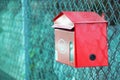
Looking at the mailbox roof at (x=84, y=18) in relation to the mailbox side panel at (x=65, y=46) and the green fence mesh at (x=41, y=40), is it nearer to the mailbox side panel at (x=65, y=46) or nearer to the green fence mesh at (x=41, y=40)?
the mailbox side panel at (x=65, y=46)

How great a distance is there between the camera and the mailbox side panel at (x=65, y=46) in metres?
2.31

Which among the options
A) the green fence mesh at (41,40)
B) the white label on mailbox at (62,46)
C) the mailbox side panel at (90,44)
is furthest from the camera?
the green fence mesh at (41,40)

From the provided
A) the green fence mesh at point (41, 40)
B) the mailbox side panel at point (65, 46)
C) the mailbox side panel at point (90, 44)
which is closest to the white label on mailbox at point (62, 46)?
the mailbox side panel at point (65, 46)

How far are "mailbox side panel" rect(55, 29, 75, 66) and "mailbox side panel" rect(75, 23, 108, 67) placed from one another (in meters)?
0.06

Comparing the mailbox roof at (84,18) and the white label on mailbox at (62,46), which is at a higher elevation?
the mailbox roof at (84,18)

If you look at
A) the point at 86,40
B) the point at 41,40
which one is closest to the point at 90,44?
the point at 86,40

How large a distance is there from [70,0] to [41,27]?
66 centimetres

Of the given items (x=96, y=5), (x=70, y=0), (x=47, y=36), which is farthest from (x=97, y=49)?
(x=47, y=36)

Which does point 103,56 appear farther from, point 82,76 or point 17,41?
point 17,41

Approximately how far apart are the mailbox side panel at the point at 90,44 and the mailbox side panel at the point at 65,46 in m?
0.06

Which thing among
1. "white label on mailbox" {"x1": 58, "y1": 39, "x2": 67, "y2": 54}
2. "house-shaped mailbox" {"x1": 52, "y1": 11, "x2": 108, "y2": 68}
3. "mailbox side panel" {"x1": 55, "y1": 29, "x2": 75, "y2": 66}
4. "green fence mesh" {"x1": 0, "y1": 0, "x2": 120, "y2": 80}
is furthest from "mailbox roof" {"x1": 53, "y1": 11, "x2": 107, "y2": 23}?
"green fence mesh" {"x1": 0, "y1": 0, "x2": 120, "y2": 80}

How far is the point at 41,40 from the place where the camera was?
365cm

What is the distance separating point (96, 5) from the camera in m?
2.81

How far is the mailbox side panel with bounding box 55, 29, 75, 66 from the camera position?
2.31 meters
